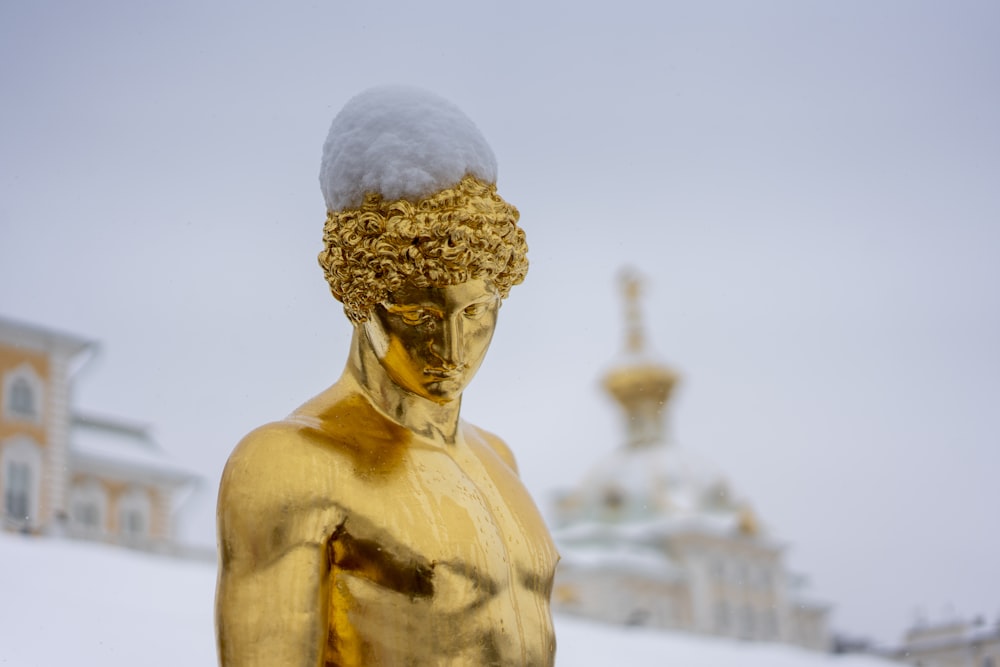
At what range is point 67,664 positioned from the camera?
361 centimetres

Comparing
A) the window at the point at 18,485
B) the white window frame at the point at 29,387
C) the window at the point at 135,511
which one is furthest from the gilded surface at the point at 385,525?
the window at the point at 135,511

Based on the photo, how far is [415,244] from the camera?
171 cm

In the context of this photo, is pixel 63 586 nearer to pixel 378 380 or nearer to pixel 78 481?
pixel 378 380

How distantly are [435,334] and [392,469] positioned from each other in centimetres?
18

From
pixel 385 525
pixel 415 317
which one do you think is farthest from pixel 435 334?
pixel 385 525

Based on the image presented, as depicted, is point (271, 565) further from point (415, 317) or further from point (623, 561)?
point (623, 561)

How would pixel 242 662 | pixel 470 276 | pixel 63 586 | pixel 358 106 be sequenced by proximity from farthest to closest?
pixel 63 586 < pixel 358 106 < pixel 470 276 < pixel 242 662

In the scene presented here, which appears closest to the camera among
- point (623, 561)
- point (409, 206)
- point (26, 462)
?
point (409, 206)

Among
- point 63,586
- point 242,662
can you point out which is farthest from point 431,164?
point 63,586

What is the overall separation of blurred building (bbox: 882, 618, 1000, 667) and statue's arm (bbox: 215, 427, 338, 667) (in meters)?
13.0

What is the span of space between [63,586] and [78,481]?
1712 cm

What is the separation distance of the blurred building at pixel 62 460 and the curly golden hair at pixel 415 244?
60.9 feet

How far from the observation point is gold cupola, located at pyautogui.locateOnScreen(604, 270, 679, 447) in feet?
134

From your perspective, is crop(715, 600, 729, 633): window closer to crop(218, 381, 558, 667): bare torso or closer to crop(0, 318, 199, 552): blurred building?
crop(0, 318, 199, 552): blurred building
